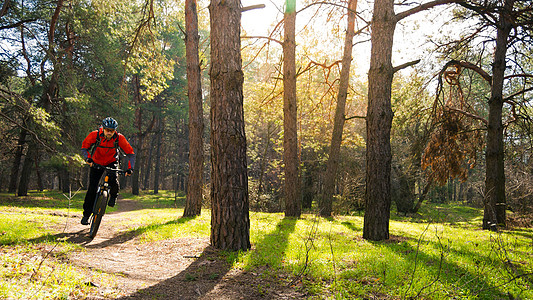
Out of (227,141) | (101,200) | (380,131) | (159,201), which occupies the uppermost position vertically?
(380,131)

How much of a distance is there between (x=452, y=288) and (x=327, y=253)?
194cm

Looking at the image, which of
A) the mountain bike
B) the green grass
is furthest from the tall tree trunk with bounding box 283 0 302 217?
the mountain bike

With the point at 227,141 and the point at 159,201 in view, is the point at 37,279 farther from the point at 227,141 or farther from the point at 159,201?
the point at 159,201

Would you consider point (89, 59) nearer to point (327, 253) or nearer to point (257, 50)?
point (257, 50)

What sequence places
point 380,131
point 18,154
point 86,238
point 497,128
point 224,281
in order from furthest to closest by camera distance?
point 18,154, point 497,128, point 380,131, point 86,238, point 224,281

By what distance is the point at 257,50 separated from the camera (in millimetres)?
12398

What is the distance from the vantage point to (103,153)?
593 cm

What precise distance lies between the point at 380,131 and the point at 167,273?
16.8ft

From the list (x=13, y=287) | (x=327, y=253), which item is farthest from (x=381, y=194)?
(x=13, y=287)

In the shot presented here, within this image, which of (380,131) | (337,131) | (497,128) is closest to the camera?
(380,131)

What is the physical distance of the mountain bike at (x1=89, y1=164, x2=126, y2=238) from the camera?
577 centimetres

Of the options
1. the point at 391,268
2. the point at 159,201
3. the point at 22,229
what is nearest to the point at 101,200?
the point at 22,229

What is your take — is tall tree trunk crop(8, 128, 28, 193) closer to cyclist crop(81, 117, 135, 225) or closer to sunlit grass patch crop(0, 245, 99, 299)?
cyclist crop(81, 117, 135, 225)

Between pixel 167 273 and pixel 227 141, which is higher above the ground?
pixel 227 141
